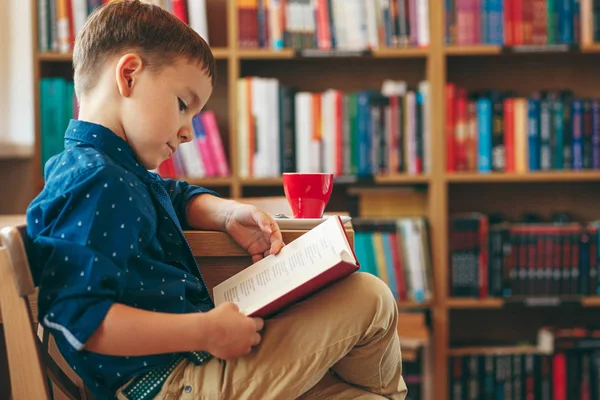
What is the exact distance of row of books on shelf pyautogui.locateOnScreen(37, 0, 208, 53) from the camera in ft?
7.64

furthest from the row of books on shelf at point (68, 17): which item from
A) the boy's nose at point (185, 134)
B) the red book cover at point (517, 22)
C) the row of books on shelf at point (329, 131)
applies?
the boy's nose at point (185, 134)

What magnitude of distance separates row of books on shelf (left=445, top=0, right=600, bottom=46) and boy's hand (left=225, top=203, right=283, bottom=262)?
59.9 inches

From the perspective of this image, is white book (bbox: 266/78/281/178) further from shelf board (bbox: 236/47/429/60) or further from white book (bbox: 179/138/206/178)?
white book (bbox: 179/138/206/178)

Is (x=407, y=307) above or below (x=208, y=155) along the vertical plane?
below

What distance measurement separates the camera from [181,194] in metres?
1.19

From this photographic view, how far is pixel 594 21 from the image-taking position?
2334mm

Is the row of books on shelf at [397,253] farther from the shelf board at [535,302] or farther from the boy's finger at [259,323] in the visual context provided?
the boy's finger at [259,323]

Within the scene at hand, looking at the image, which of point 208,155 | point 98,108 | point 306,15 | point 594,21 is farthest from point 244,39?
point 98,108

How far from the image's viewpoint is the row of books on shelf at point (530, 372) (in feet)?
7.95

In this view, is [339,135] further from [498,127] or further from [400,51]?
[498,127]

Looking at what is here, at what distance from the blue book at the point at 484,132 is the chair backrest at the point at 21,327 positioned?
1.81 meters

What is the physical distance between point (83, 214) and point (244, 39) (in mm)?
1622

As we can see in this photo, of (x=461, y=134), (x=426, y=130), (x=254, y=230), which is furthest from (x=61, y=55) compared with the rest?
(x=254, y=230)

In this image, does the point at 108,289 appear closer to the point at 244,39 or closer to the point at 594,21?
the point at 244,39
